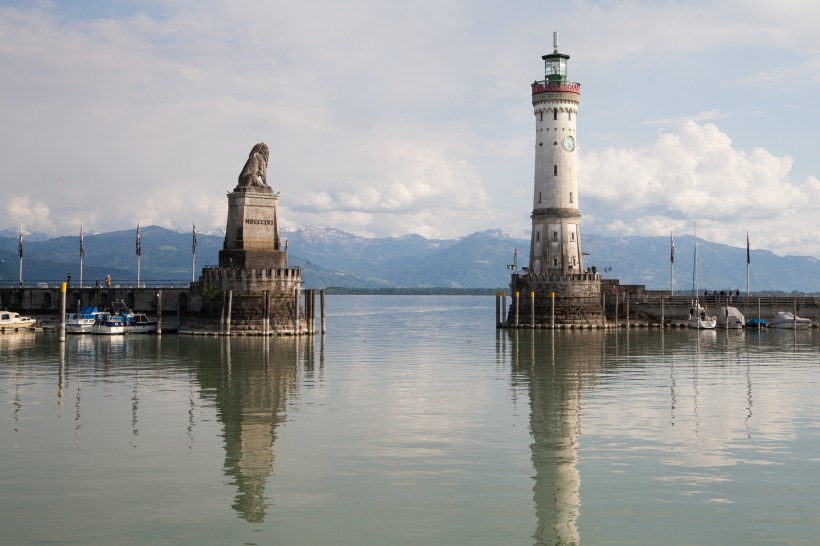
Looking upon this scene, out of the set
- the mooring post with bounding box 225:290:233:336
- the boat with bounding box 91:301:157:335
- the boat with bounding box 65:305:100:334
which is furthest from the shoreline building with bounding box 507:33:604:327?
the boat with bounding box 65:305:100:334

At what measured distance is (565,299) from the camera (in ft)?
319

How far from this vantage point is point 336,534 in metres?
20.6

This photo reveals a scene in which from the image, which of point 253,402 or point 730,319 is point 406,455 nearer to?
point 253,402

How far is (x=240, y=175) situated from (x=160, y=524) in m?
64.0

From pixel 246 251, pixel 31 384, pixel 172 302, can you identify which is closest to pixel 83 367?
pixel 31 384

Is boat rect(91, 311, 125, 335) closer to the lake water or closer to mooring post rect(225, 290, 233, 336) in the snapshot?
mooring post rect(225, 290, 233, 336)

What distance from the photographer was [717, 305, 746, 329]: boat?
103000mm

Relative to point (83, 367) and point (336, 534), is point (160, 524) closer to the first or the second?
point (336, 534)

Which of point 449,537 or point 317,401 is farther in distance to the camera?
point 317,401

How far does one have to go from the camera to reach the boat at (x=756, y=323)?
103812 mm

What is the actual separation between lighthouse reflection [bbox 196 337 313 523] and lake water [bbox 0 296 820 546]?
134 mm

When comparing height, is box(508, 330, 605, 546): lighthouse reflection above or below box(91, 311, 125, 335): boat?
below

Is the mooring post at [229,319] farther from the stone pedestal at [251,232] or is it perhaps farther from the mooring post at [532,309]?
the mooring post at [532,309]

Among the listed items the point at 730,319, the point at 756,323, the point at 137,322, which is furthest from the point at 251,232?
the point at 756,323
